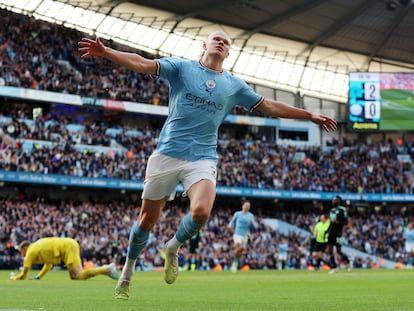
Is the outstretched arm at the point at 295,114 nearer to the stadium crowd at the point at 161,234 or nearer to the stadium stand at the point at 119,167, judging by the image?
the stadium crowd at the point at 161,234

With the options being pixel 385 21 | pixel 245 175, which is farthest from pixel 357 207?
pixel 385 21

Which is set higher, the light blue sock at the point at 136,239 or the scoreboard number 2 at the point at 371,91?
the scoreboard number 2 at the point at 371,91

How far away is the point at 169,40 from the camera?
5434 centimetres

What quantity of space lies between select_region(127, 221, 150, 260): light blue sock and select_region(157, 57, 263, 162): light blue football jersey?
96 centimetres

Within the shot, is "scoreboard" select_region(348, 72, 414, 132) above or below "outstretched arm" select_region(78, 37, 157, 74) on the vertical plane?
above

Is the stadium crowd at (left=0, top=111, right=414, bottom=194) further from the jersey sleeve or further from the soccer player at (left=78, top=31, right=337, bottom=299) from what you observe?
the soccer player at (left=78, top=31, right=337, bottom=299)

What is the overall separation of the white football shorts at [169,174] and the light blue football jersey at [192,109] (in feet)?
0.22

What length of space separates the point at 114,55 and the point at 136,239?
2371mm

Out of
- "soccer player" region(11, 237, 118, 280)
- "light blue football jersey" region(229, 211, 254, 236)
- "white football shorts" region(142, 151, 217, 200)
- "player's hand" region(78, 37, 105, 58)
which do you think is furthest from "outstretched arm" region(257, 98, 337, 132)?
"light blue football jersey" region(229, 211, 254, 236)

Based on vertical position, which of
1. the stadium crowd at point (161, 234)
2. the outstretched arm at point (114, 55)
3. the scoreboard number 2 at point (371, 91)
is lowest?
the stadium crowd at point (161, 234)

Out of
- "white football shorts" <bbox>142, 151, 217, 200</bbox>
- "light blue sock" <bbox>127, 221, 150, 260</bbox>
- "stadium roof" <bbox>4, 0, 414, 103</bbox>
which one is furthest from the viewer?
"stadium roof" <bbox>4, 0, 414, 103</bbox>

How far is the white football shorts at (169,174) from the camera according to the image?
7824mm

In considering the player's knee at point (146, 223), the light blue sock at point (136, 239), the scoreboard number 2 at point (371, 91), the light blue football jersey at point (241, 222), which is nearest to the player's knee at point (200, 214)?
the player's knee at point (146, 223)

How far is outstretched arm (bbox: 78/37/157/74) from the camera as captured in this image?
22.2 feet
